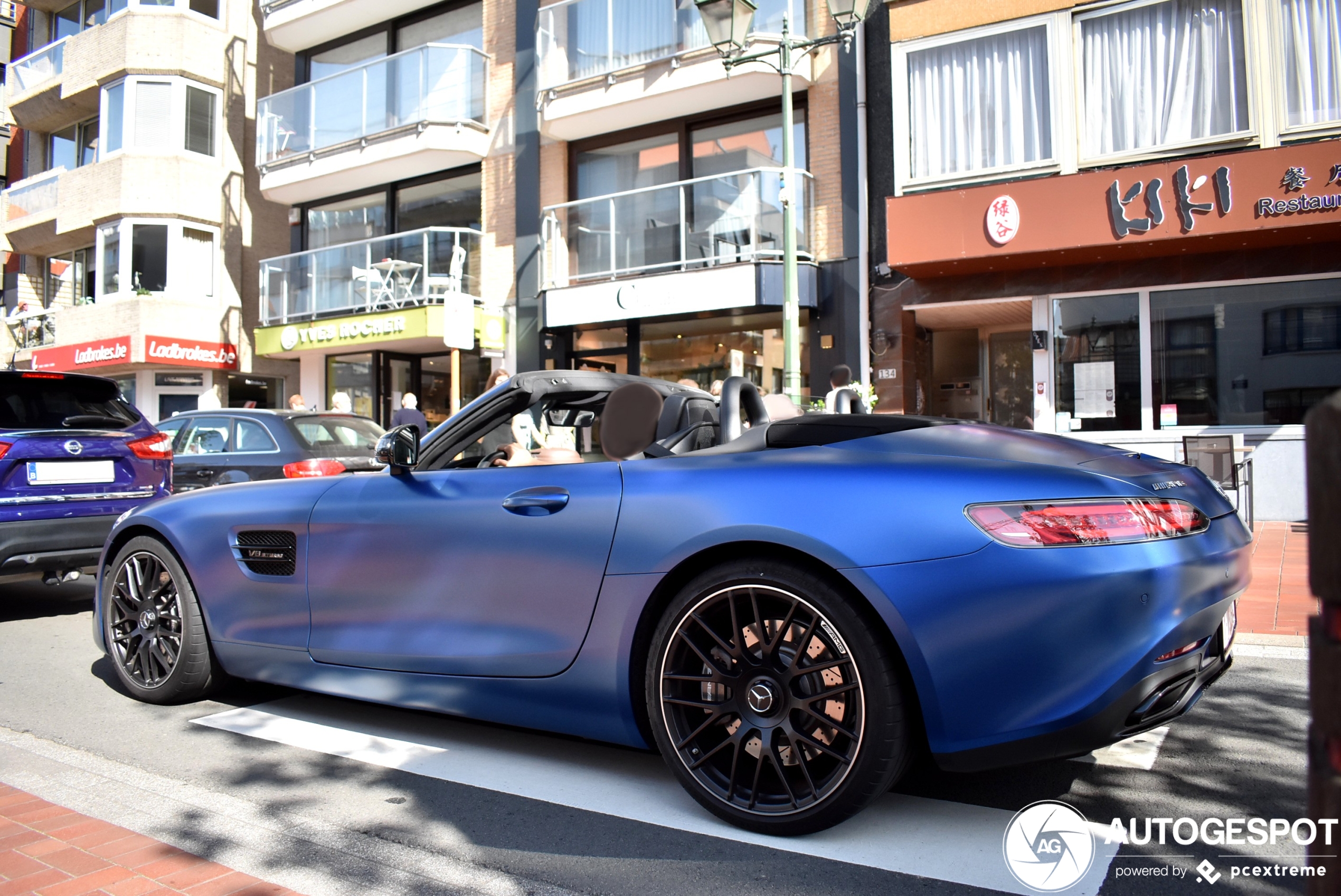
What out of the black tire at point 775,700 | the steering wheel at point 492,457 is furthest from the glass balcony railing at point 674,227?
the black tire at point 775,700

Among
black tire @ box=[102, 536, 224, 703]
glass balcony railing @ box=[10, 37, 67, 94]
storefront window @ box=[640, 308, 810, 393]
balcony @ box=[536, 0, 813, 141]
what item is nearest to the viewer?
black tire @ box=[102, 536, 224, 703]

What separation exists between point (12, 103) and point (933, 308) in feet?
81.8

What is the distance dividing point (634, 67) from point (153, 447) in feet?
31.6

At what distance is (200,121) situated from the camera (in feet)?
66.3

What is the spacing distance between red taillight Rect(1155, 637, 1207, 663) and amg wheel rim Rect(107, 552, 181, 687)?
3700 millimetres

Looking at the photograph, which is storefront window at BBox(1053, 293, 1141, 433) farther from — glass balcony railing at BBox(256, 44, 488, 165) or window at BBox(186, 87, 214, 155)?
window at BBox(186, 87, 214, 155)

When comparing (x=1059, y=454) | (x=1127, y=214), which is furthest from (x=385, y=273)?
(x=1059, y=454)

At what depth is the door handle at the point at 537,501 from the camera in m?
2.97

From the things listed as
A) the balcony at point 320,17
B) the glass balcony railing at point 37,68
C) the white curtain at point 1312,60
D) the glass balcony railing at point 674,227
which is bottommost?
the glass balcony railing at point 674,227

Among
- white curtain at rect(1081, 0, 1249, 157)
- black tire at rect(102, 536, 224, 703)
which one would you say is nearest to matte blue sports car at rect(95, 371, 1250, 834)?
black tire at rect(102, 536, 224, 703)

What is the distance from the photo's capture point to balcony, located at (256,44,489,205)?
52.2 feet

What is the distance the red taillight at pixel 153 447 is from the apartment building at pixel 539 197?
6.37 meters

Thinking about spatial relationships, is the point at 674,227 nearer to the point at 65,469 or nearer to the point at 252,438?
the point at 252,438

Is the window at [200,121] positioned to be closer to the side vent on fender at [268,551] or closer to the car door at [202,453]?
the car door at [202,453]
